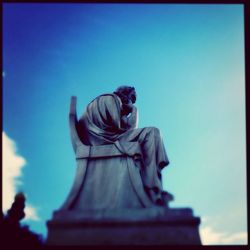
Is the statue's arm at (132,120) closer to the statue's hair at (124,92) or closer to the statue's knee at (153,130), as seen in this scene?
the statue's hair at (124,92)

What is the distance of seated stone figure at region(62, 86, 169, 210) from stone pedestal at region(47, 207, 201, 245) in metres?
0.38

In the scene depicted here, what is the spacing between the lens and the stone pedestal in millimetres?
6637

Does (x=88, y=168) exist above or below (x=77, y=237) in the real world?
above

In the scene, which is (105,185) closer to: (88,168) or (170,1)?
(88,168)

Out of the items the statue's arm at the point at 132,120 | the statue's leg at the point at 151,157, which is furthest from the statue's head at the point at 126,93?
the statue's leg at the point at 151,157

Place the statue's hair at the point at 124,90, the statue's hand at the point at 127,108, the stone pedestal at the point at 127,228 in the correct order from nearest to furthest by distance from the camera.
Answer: the stone pedestal at the point at 127,228 → the statue's hand at the point at 127,108 → the statue's hair at the point at 124,90

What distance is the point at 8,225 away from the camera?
8641 millimetres

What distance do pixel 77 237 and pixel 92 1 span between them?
520 cm

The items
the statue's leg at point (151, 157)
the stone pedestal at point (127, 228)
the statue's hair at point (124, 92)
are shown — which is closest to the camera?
the stone pedestal at point (127, 228)

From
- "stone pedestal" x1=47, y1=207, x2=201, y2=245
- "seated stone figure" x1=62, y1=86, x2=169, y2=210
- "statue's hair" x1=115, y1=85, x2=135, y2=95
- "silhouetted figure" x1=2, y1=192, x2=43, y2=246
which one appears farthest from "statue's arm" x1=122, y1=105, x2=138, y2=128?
"silhouetted figure" x1=2, y1=192, x2=43, y2=246

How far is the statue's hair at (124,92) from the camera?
9773 millimetres

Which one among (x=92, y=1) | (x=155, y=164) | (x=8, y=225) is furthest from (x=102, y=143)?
(x=92, y=1)

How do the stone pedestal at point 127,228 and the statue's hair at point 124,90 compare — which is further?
the statue's hair at point 124,90

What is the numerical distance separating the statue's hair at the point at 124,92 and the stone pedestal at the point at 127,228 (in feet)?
11.2
